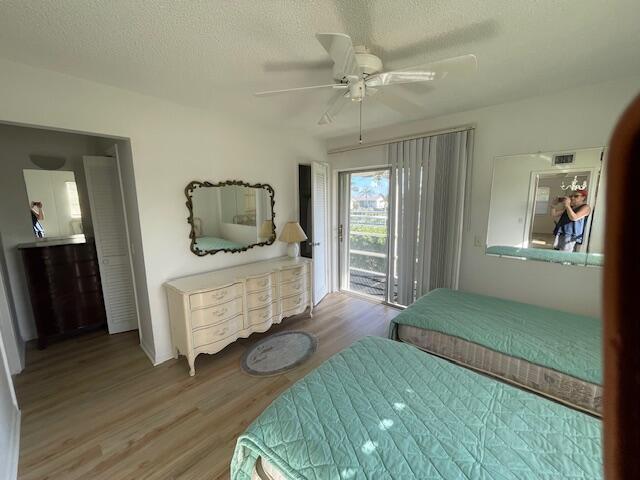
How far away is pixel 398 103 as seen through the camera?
2.51 m

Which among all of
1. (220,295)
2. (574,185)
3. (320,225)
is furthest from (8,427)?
(574,185)

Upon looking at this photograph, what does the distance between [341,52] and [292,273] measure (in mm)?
2326

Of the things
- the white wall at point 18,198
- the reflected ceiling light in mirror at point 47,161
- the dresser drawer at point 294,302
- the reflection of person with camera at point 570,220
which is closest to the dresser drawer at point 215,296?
the dresser drawer at point 294,302

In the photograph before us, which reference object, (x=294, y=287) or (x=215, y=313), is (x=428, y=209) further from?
(x=215, y=313)

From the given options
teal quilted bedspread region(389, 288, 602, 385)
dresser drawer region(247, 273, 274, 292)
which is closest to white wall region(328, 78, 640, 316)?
teal quilted bedspread region(389, 288, 602, 385)

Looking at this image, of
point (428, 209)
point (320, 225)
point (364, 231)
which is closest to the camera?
point (428, 209)

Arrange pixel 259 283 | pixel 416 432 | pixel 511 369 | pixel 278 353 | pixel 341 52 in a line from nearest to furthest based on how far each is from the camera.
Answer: pixel 416 432, pixel 341 52, pixel 511 369, pixel 278 353, pixel 259 283

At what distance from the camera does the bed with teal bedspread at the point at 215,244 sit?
279cm

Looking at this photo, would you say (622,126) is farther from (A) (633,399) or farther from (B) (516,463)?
(B) (516,463)

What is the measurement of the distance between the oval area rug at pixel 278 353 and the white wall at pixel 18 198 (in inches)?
96.7

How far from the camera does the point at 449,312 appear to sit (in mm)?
2246

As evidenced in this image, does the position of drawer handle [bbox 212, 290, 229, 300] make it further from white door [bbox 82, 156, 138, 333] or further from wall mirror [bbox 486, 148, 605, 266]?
wall mirror [bbox 486, 148, 605, 266]

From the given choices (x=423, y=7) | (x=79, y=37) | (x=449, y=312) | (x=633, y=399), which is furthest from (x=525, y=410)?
(x=79, y=37)

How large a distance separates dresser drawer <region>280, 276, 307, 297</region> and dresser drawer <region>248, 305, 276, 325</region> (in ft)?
0.75
